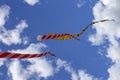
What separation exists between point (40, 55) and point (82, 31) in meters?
16.0

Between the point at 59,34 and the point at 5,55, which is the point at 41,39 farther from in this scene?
the point at 5,55

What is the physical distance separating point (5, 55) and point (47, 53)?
14.4 ft

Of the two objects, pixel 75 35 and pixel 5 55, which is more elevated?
pixel 75 35

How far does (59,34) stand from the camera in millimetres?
38625

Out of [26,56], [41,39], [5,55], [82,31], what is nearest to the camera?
[5,55]

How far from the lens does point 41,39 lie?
36.3 m

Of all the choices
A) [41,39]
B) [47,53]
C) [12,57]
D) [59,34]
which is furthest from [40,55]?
[59,34]

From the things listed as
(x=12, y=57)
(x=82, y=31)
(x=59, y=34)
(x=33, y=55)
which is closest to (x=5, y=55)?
(x=12, y=57)

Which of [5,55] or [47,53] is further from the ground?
[47,53]

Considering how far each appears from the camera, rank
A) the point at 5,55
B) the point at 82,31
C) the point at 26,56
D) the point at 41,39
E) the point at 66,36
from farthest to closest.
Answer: the point at 82,31 → the point at 66,36 → the point at 41,39 → the point at 26,56 → the point at 5,55

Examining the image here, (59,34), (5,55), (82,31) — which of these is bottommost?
(5,55)

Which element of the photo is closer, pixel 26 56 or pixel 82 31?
pixel 26 56

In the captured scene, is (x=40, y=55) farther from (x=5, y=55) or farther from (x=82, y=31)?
(x=82, y=31)

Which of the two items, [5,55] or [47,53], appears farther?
[47,53]
